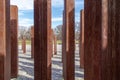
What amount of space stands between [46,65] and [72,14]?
238cm

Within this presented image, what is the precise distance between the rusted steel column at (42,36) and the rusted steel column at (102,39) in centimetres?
114

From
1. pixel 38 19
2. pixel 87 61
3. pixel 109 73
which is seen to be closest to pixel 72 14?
pixel 38 19

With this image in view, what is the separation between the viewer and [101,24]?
4.16m

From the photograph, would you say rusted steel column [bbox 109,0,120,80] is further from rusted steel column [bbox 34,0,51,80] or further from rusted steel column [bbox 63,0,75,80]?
rusted steel column [bbox 63,0,75,80]

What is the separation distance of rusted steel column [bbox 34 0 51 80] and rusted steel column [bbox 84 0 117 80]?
1.14 metres

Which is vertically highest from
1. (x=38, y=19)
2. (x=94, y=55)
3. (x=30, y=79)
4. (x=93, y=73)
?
(x=38, y=19)

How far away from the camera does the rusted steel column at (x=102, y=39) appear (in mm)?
4125

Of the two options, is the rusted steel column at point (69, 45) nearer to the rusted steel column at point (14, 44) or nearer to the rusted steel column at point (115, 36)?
the rusted steel column at point (14, 44)

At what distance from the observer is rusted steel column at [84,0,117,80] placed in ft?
13.5

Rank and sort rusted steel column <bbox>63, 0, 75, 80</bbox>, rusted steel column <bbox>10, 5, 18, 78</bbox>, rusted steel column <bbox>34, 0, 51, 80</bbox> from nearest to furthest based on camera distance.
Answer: rusted steel column <bbox>34, 0, 51, 80</bbox>, rusted steel column <bbox>63, 0, 75, 80</bbox>, rusted steel column <bbox>10, 5, 18, 78</bbox>

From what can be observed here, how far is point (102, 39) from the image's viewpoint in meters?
4.12

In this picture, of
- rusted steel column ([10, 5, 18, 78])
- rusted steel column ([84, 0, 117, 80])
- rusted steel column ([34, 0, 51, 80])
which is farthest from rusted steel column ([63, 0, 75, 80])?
rusted steel column ([10, 5, 18, 78])

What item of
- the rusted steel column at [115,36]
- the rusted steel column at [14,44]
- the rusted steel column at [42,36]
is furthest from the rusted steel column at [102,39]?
the rusted steel column at [14,44]

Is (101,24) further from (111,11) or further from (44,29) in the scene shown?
(44,29)
